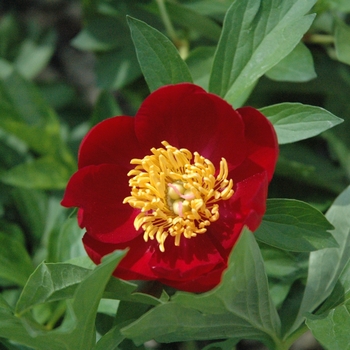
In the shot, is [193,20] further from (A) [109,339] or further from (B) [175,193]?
(A) [109,339]

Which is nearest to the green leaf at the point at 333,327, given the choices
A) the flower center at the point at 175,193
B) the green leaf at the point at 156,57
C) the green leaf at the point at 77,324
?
the flower center at the point at 175,193

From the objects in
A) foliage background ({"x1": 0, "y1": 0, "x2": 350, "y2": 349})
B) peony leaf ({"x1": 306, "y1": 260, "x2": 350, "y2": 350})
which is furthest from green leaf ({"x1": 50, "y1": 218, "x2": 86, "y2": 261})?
peony leaf ({"x1": 306, "y1": 260, "x2": 350, "y2": 350})

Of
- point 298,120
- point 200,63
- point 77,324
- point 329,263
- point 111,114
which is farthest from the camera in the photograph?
point 111,114

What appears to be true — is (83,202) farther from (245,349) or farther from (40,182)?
(245,349)

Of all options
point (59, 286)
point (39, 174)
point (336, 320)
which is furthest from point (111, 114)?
point (336, 320)

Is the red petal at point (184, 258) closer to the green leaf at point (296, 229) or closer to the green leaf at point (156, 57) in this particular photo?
the green leaf at point (296, 229)

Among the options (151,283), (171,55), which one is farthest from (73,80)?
(151,283)
